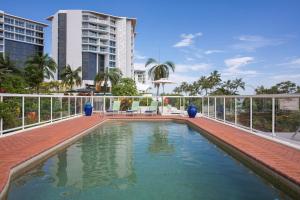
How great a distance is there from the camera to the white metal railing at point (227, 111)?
7.49 m

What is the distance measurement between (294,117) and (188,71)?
132 ft

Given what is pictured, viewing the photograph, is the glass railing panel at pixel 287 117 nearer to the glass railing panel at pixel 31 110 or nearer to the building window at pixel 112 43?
the glass railing panel at pixel 31 110

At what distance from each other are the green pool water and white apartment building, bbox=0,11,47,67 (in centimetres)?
7528

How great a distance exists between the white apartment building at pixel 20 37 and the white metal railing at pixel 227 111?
222 feet

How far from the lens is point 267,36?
30188 millimetres

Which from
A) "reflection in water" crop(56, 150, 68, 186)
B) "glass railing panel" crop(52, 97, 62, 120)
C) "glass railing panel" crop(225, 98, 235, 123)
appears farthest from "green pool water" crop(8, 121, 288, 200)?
"glass railing panel" crop(52, 97, 62, 120)

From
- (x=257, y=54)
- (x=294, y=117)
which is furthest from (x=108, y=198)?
(x=257, y=54)

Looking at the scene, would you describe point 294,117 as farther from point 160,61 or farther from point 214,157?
point 160,61

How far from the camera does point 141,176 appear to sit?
577cm

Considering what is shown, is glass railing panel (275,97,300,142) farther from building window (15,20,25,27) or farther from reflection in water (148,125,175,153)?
building window (15,20,25,27)

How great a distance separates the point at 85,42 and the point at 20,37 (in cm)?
2148

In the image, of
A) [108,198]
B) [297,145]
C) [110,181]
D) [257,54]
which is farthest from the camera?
[257,54]

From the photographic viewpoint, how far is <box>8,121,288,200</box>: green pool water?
4.82 metres

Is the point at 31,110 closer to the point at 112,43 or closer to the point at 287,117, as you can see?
the point at 287,117
